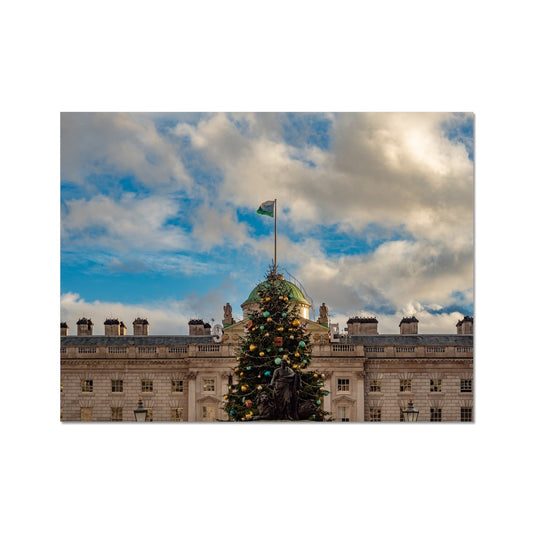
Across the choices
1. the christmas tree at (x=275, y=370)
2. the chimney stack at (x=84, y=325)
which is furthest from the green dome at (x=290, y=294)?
the chimney stack at (x=84, y=325)

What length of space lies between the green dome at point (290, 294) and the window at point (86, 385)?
14.8 ft

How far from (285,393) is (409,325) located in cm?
399


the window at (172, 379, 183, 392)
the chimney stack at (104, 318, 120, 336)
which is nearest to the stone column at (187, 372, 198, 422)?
the window at (172, 379, 183, 392)

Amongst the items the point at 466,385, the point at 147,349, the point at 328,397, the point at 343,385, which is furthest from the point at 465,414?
the point at 147,349

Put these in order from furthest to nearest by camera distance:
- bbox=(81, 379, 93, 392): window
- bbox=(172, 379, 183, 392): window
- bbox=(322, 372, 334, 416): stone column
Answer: bbox=(172, 379, 183, 392): window, bbox=(322, 372, 334, 416): stone column, bbox=(81, 379, 93, 392): window

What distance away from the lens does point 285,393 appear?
16.1m

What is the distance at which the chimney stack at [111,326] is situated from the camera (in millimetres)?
18489

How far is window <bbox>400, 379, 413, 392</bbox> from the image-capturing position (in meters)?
23.1

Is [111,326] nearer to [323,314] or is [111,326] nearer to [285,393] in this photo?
[323,314]

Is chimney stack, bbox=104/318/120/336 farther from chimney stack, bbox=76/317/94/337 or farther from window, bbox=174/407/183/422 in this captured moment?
window, bbox=174/407/183/422

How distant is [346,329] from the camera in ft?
63.1

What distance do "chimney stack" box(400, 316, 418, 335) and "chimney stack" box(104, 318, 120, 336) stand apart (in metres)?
6.20

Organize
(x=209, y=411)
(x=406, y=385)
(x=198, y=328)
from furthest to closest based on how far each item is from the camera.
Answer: (x=406, y=385)
(x=209, y=411)
(x=198, y=328)

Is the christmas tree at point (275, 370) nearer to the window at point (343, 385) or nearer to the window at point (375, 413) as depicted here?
the window at point (375, 413)
